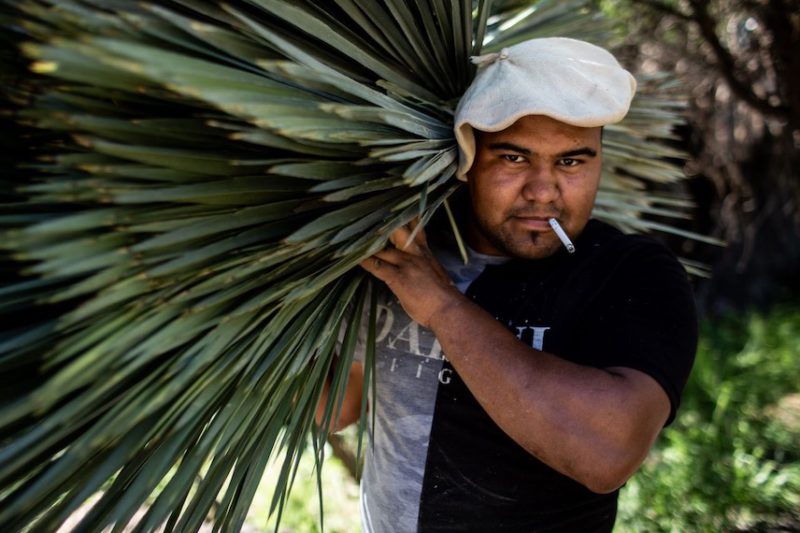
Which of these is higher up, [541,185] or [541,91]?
[541,91]

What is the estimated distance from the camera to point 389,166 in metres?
1.24

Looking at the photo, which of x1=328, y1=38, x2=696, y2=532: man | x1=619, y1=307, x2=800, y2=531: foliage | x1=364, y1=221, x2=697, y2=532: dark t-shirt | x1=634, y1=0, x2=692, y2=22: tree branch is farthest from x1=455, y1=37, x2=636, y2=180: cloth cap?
x1=619, y1=307, x2=800, y2=531: foliage

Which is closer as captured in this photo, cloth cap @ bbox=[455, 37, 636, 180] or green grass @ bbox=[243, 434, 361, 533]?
cloth cap @ bbox=[455, 37, 636, 180]

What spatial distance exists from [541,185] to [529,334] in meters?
0.25

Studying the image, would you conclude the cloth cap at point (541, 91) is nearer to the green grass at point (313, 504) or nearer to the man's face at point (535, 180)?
the man's face at point (535, 180)

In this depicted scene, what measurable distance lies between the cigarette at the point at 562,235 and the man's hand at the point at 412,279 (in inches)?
7.9

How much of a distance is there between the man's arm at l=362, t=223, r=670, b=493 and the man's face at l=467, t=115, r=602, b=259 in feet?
0.68

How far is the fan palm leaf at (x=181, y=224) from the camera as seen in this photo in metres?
0.96

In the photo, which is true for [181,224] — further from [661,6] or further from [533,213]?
[661,6]

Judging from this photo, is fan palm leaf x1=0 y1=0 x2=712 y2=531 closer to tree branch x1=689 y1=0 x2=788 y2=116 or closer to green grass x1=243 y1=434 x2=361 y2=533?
tree branch x1=689 y1=0 x2=788 y2=116

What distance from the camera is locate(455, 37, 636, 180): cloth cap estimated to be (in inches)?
51.1

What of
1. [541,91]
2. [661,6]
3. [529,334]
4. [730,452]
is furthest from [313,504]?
[541,91]

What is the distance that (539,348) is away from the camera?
4.40 feet

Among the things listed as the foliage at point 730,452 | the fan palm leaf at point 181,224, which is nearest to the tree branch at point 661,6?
the foliage at point 730,452
